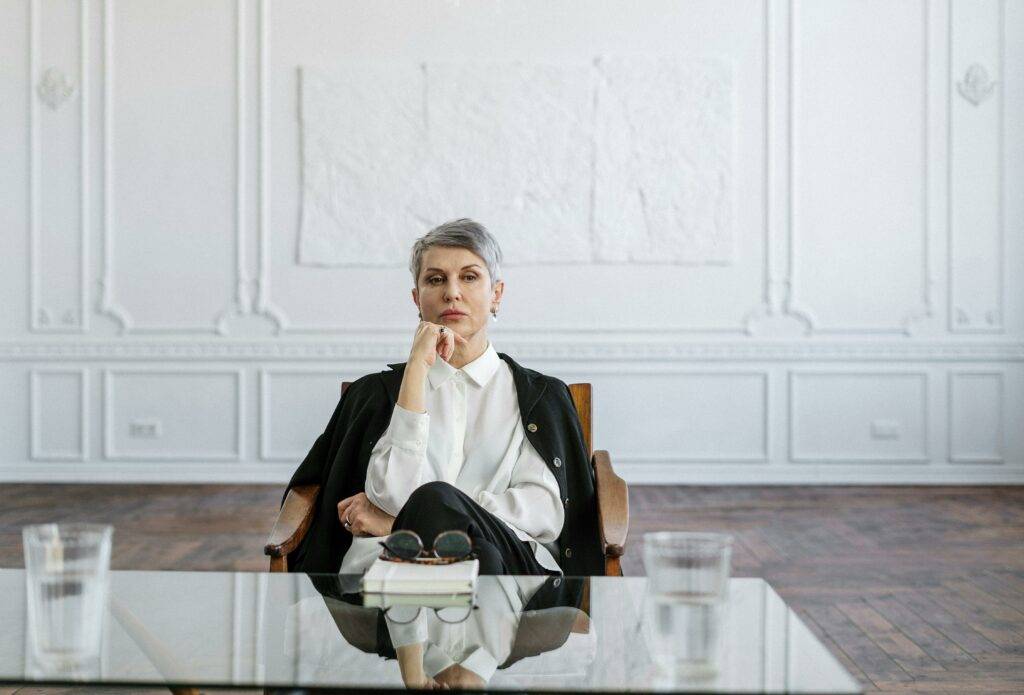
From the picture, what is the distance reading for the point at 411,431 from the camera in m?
2.12

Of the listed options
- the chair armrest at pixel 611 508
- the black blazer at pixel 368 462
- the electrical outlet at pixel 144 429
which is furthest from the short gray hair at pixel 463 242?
the electrical outlet at pixel 144 429

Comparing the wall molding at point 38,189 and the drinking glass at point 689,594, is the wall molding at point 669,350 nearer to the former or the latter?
the wall molding at point 38,189

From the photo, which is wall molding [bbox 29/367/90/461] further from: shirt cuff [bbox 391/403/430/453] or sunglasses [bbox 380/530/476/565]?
sunglasses [bbox 380/530/476/565]

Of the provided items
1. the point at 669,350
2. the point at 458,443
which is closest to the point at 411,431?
the point at 458,443

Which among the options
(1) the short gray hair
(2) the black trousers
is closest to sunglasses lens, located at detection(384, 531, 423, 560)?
(2) the black trousers

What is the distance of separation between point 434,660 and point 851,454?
4948 mm

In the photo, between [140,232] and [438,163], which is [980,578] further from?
[140,232]

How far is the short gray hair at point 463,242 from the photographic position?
2.28 m

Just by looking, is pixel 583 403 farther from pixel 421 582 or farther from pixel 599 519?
pixel 421 582

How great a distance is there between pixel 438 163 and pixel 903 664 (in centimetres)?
402

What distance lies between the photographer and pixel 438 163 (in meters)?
5.93

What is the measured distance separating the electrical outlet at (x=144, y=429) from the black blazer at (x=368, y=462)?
4010 millimetres

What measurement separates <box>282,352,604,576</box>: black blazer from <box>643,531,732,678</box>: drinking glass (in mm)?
814

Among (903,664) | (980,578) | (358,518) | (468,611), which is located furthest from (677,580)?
(980,578)
